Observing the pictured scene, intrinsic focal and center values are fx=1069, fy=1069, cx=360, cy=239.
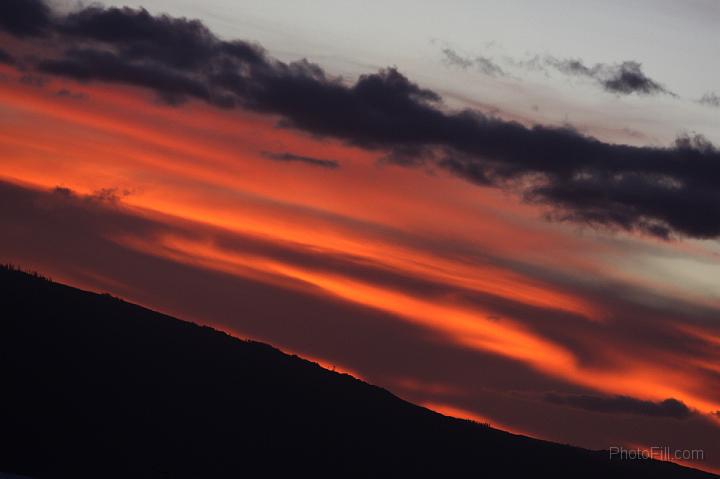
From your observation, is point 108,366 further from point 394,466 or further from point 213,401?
point 394,466

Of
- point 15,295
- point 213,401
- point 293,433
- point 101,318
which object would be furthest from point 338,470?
point 15,295

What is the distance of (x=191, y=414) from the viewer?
314 ft

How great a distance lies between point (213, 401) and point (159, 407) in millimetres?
6237

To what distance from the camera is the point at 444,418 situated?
11325cm

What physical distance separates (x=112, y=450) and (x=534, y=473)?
1682 inches

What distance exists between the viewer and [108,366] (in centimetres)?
9569

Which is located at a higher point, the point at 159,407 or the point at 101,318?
the point at 101,318

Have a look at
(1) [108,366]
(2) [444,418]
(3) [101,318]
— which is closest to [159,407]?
(1) [108,366]

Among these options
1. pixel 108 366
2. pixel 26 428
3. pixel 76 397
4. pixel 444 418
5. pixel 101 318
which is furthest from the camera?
pixel 444 418

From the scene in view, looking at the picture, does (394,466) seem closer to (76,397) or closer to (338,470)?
(338,470)

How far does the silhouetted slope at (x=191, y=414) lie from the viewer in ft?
279

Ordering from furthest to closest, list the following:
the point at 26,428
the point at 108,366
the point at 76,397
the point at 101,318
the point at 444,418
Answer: the point at 444,418
the point at 101,318
the point at 108,366
the point at 76,397
the point at 26,428

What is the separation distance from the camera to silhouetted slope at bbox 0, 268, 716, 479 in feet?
279

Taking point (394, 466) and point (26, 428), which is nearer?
point (26, 428)
